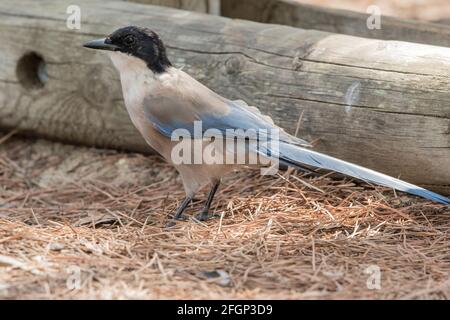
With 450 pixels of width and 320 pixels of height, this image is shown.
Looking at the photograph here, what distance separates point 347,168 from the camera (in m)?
4.11

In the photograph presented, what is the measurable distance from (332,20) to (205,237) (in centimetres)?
247

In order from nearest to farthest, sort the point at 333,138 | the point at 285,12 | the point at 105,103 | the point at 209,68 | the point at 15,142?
the point at 333,138
the point at 209,68
the point at 105,103
the point at 15,142
the point at 285,12

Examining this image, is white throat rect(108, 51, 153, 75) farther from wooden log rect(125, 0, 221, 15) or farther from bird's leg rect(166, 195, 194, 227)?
wooden log rect(125, 0, 221, 15)

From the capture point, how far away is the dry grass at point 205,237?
11.3 feet

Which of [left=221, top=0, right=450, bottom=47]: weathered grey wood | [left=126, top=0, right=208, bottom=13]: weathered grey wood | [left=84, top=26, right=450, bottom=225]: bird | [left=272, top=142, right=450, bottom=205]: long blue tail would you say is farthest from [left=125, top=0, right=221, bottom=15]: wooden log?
[left=272, top=142, right=450, bottom=205]: long blue tail

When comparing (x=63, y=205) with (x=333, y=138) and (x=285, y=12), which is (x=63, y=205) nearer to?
(x=333, y=138)

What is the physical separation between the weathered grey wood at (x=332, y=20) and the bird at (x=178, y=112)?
155 centimetres

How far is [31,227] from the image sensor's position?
14.1ft

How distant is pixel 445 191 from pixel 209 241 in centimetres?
132

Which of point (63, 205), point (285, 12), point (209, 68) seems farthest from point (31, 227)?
point (285, 12)

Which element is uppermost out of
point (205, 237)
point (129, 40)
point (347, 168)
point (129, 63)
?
point (129, 40)

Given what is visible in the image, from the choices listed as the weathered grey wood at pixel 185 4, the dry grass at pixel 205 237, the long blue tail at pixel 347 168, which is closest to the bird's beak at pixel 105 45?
the dry grass at pixel 205 237

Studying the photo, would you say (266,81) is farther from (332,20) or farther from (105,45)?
(332,20)

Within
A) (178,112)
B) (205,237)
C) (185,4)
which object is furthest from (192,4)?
(205,237)
